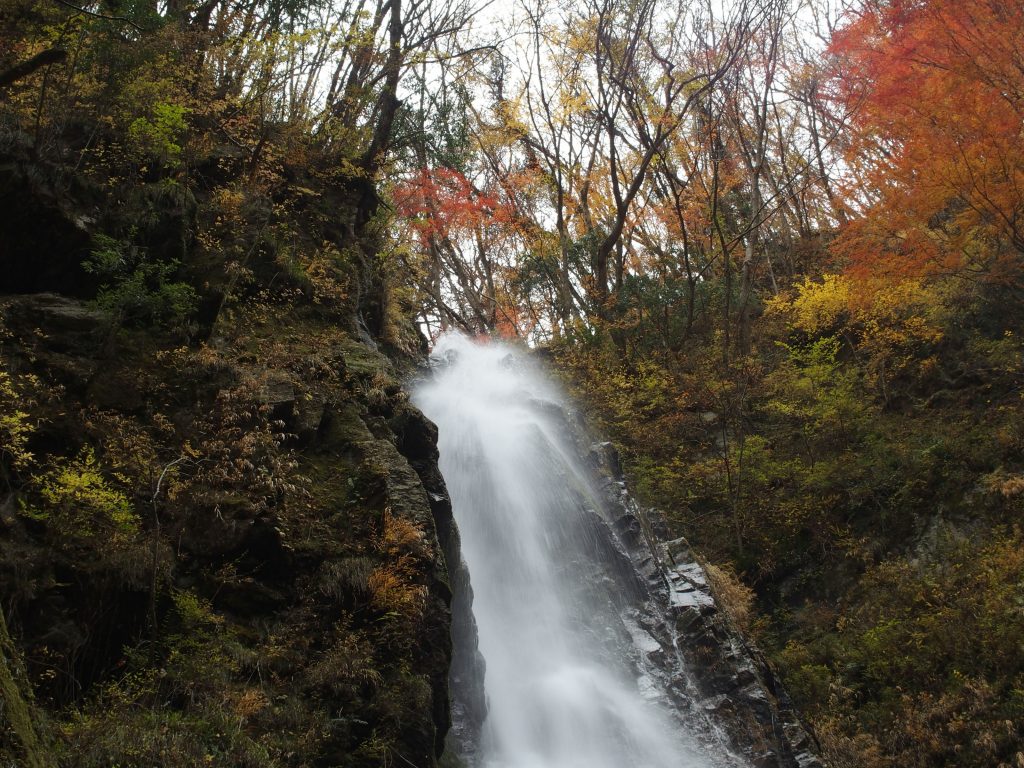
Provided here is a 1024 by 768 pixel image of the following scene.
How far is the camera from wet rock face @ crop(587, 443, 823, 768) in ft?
30.5

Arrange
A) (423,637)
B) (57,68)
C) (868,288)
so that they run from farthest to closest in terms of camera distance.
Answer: (868,288)
(57,68)
(423,637)

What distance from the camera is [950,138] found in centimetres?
1098

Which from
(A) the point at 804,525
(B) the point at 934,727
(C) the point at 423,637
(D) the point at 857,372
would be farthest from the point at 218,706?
(D) the point at 857,372

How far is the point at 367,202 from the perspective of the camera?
14.1 metres

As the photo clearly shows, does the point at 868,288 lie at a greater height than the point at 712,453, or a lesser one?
greater

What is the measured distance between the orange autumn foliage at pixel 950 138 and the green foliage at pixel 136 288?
11.4 meters

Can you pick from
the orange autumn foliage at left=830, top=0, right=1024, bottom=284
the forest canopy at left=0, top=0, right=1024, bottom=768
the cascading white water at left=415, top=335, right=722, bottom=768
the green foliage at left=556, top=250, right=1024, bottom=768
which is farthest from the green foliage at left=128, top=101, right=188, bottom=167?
the orange autumn foliage at left=830, top=0, right=1024, bottom=284

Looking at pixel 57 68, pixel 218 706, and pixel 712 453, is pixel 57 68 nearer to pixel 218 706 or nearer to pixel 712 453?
pixel 218 706

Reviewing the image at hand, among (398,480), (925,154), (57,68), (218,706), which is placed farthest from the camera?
(925,154)

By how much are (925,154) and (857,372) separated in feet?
15.2

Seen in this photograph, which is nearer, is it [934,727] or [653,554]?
[934,727]

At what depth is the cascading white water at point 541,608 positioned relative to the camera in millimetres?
8930

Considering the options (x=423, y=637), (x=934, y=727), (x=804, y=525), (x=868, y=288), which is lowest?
(x=934, y=727)

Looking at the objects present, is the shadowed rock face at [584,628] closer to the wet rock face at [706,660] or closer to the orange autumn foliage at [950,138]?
the wet rock face at [706,660]
